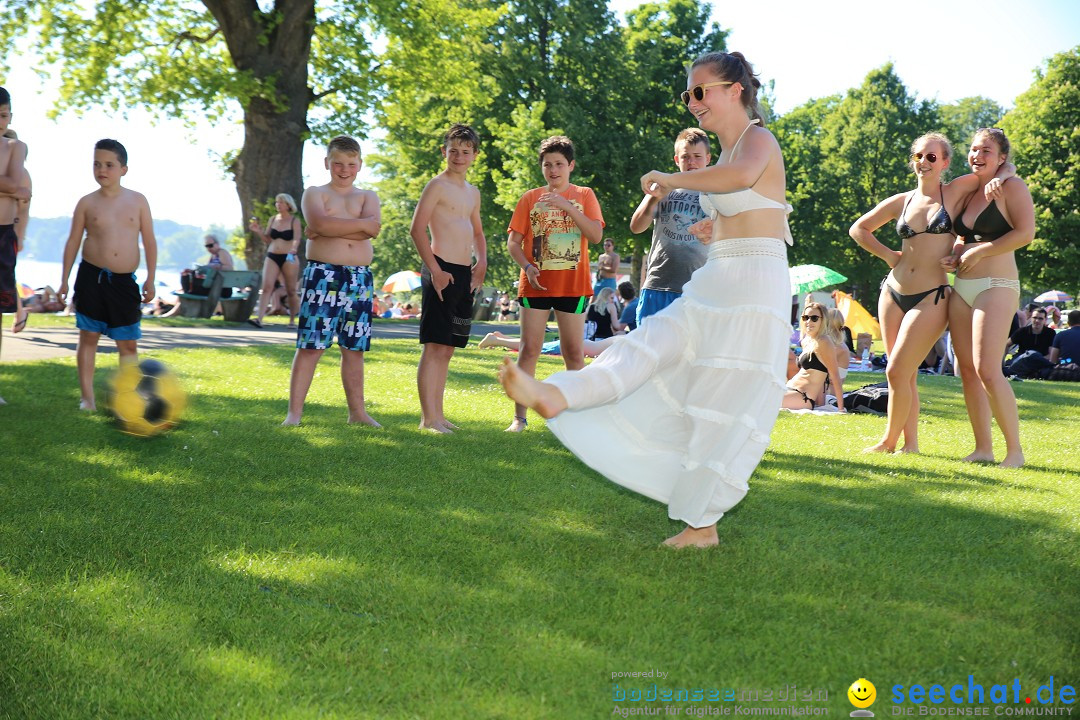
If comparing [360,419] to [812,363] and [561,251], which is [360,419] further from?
[812,363]

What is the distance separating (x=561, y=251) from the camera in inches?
290

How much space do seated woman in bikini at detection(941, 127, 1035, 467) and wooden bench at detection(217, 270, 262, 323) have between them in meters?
14.5

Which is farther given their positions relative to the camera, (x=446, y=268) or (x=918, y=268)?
(x=446, y=268)

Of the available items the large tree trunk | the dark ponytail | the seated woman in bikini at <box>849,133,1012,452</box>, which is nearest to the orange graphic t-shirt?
the seated woman in bikini at <box>849,133,1012,452</box>

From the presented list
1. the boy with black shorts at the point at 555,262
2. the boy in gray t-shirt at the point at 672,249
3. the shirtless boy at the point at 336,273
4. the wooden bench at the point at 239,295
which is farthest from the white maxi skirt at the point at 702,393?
the wooden bench at the point at 239,295

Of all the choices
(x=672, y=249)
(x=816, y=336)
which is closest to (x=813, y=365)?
(x=816, y=336)

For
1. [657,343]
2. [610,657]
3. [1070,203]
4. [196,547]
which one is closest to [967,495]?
[657,343]

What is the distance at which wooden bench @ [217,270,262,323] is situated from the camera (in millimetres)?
18547

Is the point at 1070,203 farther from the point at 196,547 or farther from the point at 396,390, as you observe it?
the point at 196,547

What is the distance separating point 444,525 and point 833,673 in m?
2.06

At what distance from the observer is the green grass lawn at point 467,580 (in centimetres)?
280

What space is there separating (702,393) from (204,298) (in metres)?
17.4

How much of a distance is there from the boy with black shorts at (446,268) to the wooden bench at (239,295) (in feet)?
39.8

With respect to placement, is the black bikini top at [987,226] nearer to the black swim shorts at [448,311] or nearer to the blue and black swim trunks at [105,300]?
the black swim shorts at [448,311]
